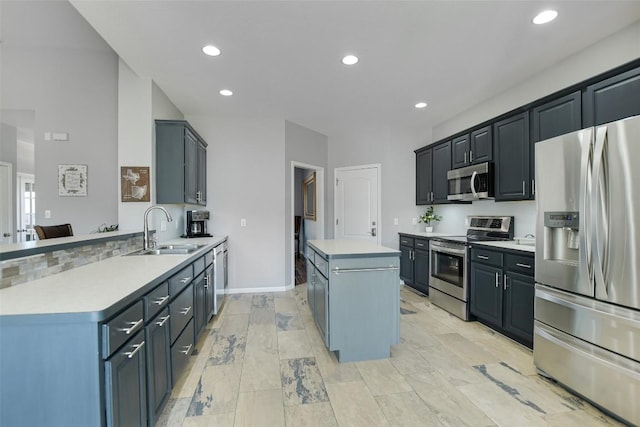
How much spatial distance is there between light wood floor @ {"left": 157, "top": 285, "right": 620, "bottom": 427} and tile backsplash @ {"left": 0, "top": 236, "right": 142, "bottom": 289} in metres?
1.10

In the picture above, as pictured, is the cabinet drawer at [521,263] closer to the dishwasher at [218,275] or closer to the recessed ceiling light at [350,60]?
the recessed ceiling light at [350,60]

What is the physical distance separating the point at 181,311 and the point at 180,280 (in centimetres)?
23

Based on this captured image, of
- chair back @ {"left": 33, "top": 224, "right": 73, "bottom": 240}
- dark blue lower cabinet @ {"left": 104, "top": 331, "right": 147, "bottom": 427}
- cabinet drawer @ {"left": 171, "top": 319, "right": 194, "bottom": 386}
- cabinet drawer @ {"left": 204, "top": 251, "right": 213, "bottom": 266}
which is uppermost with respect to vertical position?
chair back @ {"left": 33, "top": 224, "right": 73, "bottom": 240}

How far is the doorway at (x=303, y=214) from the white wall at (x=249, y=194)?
223mm

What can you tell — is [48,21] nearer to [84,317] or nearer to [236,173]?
[236,173]

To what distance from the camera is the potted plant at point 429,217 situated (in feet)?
15.7

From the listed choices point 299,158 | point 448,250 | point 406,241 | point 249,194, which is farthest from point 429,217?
point 249,194

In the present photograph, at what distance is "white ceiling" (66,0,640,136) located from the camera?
209 centimetres

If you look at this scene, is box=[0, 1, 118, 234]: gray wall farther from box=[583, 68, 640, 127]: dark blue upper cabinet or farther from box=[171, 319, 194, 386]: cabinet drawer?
box=[583, 68, 640, 127]: dark blue upper cabinet

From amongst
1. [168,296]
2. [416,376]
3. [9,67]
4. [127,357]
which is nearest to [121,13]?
[168,296]

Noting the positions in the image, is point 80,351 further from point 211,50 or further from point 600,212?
point 600,212

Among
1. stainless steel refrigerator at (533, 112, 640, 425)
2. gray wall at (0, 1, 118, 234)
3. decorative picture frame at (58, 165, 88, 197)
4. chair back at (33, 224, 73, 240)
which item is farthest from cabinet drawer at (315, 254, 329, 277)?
decorative picture frame at (58, 165, 88, 197)

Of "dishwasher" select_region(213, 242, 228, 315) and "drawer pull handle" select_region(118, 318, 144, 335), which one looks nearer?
"drawer pull handle" select_region(118, 318, 144, 335)

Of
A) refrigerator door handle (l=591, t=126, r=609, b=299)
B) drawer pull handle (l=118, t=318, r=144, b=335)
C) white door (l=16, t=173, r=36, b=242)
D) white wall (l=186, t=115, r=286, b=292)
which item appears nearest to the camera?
drawer pull handle (l=118, t=318, r=144, b=335)
